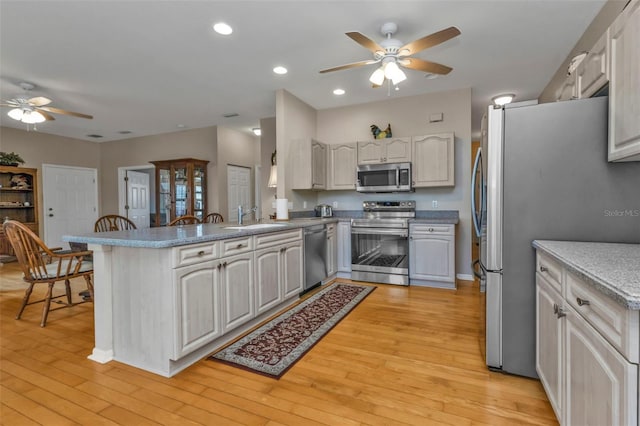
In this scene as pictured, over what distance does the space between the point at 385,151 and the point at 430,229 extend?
1.25 metres

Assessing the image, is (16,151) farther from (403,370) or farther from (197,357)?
(403,370)

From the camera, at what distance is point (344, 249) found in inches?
178

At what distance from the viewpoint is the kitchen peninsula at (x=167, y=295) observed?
6.57 ft

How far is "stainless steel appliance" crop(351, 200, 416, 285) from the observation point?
4.11m

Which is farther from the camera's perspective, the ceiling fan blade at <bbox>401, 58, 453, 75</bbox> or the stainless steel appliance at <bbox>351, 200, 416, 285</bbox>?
the stainless steel appliance at <bbox>351, 200, 416, 285</bbox>

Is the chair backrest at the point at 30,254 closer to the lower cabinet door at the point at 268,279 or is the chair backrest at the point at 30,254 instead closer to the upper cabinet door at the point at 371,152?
the lower cabinet door at the point at 268,279

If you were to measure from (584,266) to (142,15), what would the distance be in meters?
3.36

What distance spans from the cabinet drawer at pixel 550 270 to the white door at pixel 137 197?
26.6 ft

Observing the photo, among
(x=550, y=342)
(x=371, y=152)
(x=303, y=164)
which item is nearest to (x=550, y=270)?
(x=550, y=342)

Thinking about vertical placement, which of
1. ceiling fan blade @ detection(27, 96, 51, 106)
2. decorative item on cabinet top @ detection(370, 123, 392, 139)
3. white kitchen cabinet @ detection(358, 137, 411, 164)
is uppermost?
ceiling fan blade @ detection(27, 96, 51, 106)

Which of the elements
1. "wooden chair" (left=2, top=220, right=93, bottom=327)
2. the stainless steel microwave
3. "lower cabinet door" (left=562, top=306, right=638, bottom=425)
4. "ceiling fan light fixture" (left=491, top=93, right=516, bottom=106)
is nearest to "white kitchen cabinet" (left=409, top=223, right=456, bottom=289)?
the stainless steel microwave

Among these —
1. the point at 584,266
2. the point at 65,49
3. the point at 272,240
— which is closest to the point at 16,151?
the point at 65,49

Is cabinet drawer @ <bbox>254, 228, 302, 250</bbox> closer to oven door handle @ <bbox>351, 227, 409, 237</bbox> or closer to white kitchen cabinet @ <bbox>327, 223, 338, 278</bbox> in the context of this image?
white kitchen cabinet @ <bbox>327, 223, 338, 278</bbox>

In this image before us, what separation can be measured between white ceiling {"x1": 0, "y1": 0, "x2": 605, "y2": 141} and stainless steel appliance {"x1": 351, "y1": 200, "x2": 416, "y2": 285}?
183 cm
